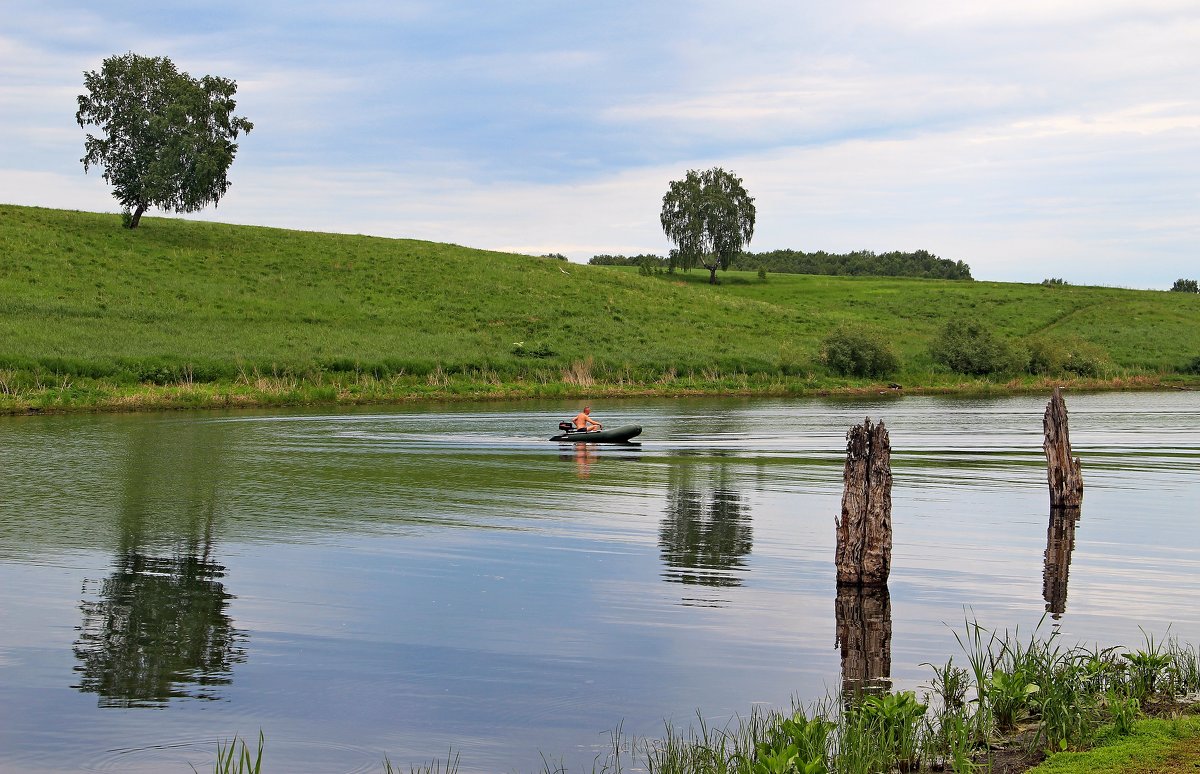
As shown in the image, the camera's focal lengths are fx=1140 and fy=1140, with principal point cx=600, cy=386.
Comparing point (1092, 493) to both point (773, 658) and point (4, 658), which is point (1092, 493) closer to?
point (773, 658)

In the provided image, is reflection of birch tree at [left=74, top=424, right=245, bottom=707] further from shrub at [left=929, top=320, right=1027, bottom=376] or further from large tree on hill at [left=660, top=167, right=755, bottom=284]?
large tree on hill at [left=660, top=167, right=755, bottom=284]

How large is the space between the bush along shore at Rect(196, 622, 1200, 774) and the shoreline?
46062 mm

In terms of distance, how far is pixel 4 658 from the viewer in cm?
1327

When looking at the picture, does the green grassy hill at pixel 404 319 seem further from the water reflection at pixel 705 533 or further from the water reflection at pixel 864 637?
the water reflection at pixel 864 637

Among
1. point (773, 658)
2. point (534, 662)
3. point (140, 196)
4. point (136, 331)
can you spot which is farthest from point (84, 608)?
point (140, 196)

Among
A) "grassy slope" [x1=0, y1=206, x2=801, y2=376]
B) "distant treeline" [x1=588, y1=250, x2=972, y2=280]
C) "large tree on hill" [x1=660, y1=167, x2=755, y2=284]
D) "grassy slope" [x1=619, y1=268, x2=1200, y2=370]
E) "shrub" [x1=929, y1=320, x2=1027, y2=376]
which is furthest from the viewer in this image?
"distant treeline" [x1=588, y1=250, x2=972, y2=280]

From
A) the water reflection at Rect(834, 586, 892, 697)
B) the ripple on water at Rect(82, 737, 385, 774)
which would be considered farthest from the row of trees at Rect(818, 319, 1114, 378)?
the ripple on water at Rect(82, 737, 385, 774)

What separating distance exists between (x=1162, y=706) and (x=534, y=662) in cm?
662

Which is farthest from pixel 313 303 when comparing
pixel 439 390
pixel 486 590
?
pixel 486 590

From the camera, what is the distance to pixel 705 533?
22.1 meters

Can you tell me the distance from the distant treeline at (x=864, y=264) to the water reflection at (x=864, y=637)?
15850 cm

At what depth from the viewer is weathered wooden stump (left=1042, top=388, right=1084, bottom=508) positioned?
80.1ft

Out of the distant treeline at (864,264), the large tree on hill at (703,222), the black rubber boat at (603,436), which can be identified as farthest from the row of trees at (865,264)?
the black rubber boat at (603,436)

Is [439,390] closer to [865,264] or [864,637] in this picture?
[864,637]
